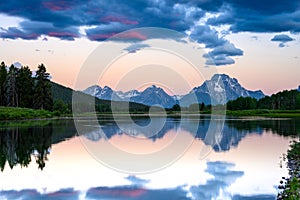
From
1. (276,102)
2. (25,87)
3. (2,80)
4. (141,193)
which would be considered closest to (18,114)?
(25,87)

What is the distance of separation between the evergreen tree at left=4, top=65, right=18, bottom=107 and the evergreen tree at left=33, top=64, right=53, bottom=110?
16.9 feet

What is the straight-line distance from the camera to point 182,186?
58.1 feet

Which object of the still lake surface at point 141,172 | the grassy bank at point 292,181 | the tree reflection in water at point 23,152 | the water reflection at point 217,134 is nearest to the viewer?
the grassy bank at point 292,181

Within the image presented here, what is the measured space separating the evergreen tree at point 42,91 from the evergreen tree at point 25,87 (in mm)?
2017

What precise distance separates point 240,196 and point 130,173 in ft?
23.8

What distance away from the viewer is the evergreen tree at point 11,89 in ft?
330

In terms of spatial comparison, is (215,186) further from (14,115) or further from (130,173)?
(14,115)

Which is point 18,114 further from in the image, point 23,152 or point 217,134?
point 23,152

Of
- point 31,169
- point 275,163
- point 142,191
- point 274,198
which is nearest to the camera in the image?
point 274,198

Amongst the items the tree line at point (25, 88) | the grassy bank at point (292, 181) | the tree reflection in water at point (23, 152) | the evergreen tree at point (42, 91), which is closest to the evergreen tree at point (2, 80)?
the tree line at point (25, 88)

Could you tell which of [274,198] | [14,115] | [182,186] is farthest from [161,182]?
[14,115]

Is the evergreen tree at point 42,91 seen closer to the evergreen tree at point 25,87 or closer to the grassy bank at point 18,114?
the evergreen tree at point 25,87

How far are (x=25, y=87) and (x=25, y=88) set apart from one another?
1.37 ft

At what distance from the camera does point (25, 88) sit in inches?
4168
